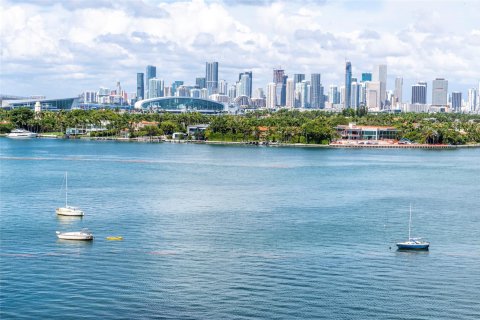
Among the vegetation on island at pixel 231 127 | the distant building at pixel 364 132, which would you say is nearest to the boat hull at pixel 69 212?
the vegetation on island at pixel 231 127

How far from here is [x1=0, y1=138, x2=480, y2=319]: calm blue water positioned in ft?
55.6

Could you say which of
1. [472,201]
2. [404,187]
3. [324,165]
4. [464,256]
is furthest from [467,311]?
[324,165]

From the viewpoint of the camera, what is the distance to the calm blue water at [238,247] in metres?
16.9

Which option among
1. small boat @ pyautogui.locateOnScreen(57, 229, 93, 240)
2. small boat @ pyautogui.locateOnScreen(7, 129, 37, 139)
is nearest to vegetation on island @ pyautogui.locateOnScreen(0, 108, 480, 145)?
small boat @ pyautogui.locateOnScreen(7, 129, 37, 139)

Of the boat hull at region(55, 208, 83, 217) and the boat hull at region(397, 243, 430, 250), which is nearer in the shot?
the boat hull at region(397, 243, 430, 250)

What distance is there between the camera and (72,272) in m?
19.2

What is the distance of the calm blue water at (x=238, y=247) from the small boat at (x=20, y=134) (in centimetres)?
4152

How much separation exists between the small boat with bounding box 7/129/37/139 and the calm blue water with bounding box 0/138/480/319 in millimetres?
41525

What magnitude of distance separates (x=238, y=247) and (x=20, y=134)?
215 ft

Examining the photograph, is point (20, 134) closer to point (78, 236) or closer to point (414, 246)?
point (78, 236)

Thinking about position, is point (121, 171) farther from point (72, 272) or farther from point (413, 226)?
point (72, 272)

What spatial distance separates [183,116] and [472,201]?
2402 inches

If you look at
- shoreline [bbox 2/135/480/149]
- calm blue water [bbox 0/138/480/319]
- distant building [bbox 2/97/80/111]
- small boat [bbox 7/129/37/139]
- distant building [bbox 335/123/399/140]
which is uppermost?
A: distant building [bbox 2/97/80/111]

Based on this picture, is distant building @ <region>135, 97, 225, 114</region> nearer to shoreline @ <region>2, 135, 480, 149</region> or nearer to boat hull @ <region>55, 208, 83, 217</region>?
shoreline @ <region>2, 135, 480, 149</region>
